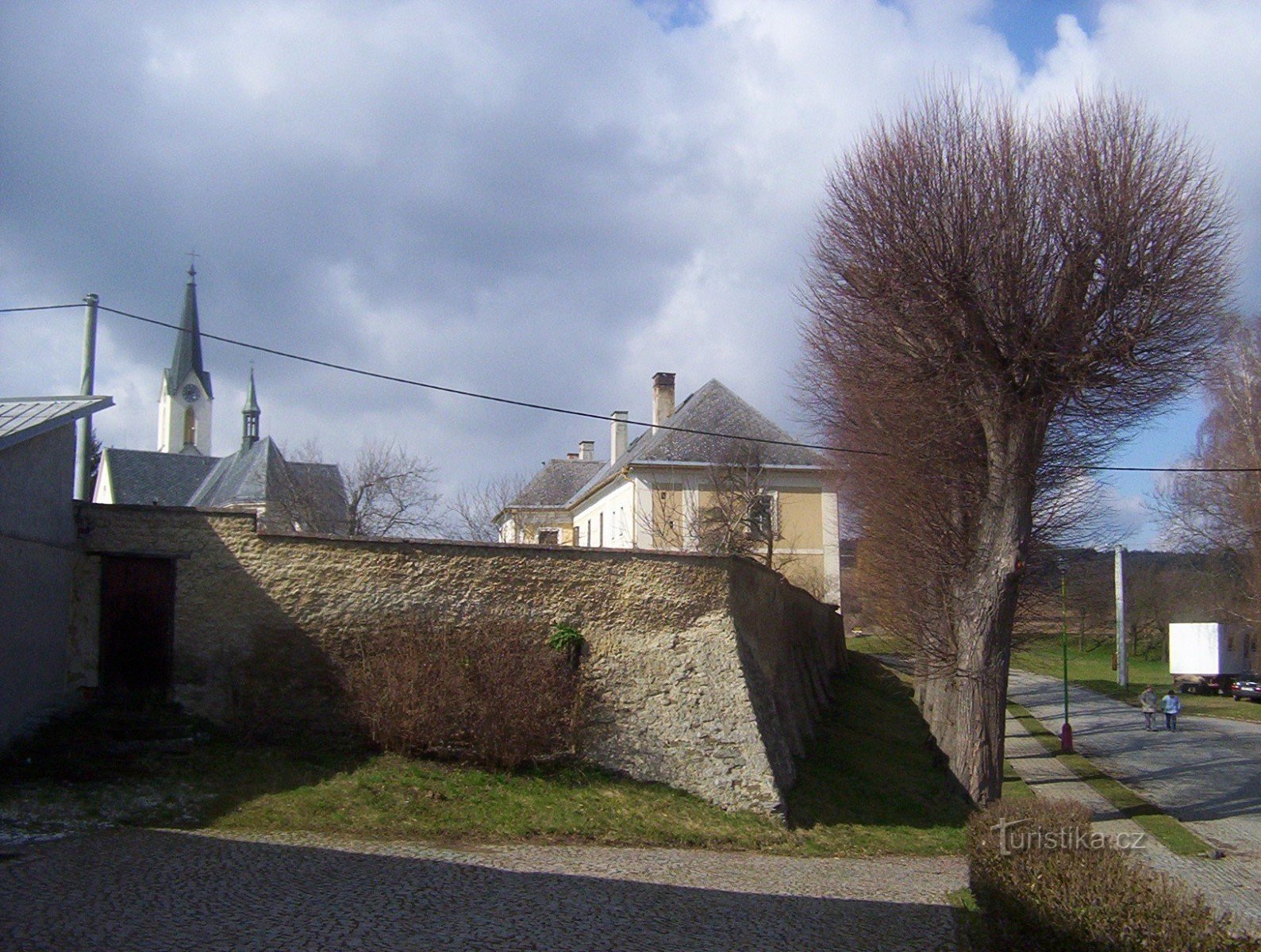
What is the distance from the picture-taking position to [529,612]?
1497 cm

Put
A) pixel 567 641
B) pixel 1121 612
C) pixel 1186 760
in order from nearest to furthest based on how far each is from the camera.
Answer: pixel 567 641, pixel 1186 760, pixel 1121 612

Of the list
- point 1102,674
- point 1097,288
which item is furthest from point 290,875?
point 1102,674

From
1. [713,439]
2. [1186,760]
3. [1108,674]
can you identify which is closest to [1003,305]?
[1186,760]

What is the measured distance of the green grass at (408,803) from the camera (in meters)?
11.7

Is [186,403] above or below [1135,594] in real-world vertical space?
above

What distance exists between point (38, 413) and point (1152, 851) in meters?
17.0

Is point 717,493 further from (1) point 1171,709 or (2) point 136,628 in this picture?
(2) point 136,628

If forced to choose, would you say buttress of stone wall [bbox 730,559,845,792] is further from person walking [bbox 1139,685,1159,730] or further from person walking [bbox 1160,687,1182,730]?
person walking [bbox 1139,685,1159,730]

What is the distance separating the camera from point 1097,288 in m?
15.4

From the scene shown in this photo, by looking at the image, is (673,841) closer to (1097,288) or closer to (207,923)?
(207,923)

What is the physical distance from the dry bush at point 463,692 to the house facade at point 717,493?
65.8 ft

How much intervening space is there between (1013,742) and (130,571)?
25014 millimetres

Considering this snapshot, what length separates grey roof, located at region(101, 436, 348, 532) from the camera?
112 ft

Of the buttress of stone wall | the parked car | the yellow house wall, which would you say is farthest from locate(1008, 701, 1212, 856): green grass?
the parked car
